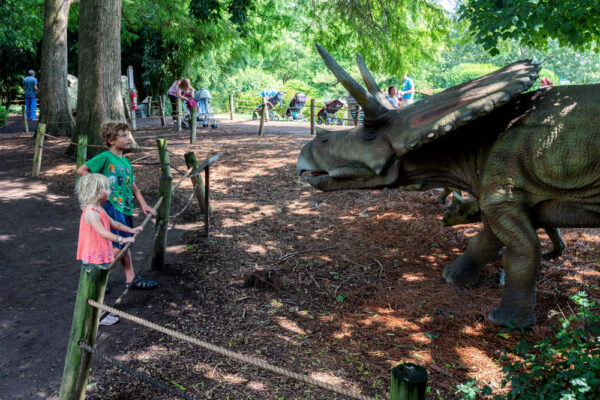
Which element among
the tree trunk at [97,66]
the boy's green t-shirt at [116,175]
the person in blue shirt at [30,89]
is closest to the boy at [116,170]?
the boy's green t-shirt at [116,175]

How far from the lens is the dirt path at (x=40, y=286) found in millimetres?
3553

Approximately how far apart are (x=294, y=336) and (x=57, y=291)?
2662 millimetres

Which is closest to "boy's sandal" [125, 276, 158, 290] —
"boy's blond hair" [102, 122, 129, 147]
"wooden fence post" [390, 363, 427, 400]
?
"boy's blond hair" [102, 122, 129, 147]

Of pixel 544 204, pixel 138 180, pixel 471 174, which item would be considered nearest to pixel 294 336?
pixel 471 174

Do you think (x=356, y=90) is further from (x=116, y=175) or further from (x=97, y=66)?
(x=97, y=66)

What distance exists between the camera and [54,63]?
13469 mm

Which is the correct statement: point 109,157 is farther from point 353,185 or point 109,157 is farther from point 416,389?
point 416,389

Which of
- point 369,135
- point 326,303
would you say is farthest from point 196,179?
point 369,135

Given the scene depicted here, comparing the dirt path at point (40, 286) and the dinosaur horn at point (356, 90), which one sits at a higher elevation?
the dinosaur horn at point (356, 90)

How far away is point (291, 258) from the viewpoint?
18.5 ft

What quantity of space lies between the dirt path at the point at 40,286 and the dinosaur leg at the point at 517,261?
309 centimetres

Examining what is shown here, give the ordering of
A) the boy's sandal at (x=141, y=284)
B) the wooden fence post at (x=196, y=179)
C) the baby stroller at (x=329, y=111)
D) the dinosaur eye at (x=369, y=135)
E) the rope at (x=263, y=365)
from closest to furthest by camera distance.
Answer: the rope at (x=263, y=365) < the dinosaur eye at (x=369, y=135) < the boy's sandal at (x=141, y=284) < the wooden fence post at (x=196, y=179) < the baby stroller at (x=329, y=111)

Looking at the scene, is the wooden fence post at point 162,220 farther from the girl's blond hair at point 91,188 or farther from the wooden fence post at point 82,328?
the wooden fence post at point 82,328

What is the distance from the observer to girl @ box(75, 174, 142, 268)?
3541 millimetres
